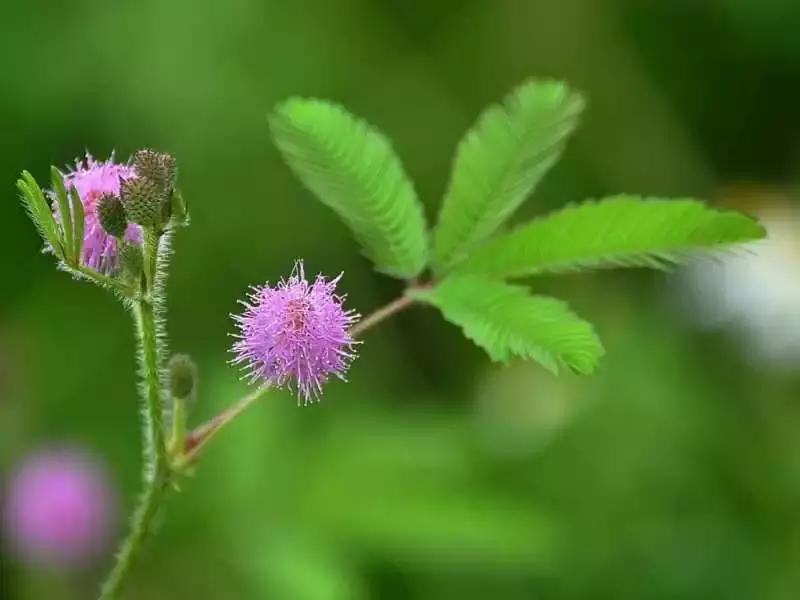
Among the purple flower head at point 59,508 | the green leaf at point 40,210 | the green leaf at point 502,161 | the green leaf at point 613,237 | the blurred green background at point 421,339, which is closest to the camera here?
the green leaf at point 40,210

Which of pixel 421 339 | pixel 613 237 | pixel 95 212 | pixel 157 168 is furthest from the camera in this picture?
pixel 421 339

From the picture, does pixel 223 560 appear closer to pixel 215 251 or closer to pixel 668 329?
pixel 215 251

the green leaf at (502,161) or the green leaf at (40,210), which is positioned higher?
the green leaf at (502,161)

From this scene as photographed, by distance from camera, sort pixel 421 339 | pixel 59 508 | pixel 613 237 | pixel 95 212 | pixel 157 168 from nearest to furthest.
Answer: pixel 157 168 < pixel 95 212 < pixel 613 237 < pixel 59 508 < pixel 421 339

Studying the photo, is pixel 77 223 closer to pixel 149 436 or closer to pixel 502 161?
pixel 149 436

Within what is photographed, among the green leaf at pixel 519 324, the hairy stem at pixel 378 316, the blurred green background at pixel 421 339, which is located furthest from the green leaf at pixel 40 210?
the blurred green background at pixel 421 339

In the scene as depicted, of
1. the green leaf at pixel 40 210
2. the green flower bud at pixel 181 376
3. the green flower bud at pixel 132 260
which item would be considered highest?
the green flower bud at pixel 132 260

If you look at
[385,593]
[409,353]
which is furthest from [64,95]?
[385,593]

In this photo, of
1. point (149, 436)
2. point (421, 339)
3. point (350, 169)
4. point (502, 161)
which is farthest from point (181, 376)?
point (421, 339)

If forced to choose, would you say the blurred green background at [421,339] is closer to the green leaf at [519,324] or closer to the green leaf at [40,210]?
the green leaf at [519,324]
